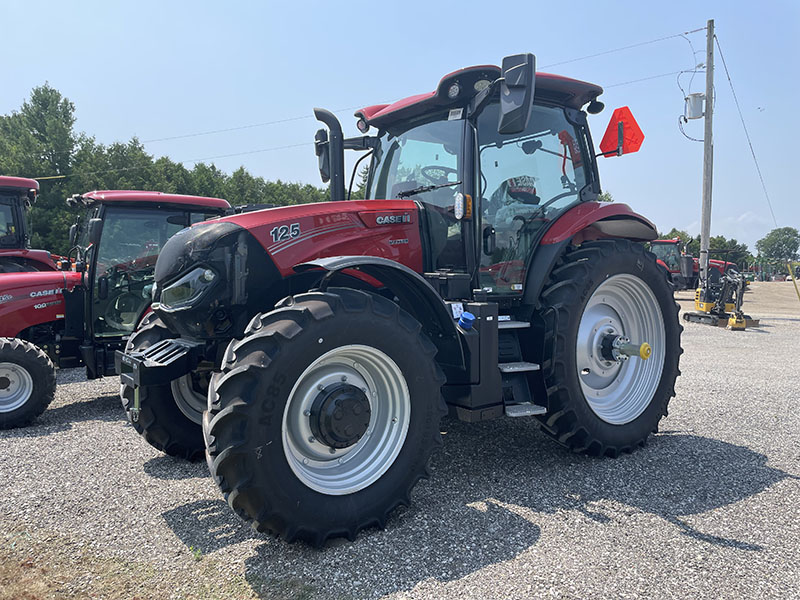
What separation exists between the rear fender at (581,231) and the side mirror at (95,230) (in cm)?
477

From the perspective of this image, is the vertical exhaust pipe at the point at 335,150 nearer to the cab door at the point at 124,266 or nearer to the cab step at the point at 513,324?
the cab step at the point at 513,324

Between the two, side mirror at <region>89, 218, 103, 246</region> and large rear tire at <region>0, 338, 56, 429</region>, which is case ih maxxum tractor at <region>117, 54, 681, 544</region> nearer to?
large rear tire at <region>0, 338, 56, 429</region>

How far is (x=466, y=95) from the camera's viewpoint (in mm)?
3910

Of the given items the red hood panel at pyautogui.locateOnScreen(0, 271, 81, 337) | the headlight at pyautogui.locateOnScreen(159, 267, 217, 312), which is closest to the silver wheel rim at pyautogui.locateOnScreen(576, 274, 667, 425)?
the headlight at pyautogui.locateOnScreen(159, 267, 217, 312)

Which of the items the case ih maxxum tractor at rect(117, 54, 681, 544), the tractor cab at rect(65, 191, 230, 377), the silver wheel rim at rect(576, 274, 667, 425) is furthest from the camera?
the tractor cab at rect(65, 191, 230, 377)

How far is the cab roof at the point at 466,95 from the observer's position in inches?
151

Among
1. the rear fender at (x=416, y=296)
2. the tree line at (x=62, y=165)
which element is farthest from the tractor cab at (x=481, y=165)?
the tree line at (x=62, y=165)

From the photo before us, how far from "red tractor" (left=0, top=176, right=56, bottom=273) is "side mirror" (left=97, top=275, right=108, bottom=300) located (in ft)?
10.8

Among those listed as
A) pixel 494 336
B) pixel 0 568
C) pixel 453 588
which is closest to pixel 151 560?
pixel 0 568

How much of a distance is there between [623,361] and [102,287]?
18.2 feet

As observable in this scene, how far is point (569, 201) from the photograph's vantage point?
455cm

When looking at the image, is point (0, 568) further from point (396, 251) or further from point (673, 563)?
point (673, 563)

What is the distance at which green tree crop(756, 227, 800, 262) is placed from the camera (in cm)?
12647

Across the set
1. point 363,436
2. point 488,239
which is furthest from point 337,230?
point 363,436
